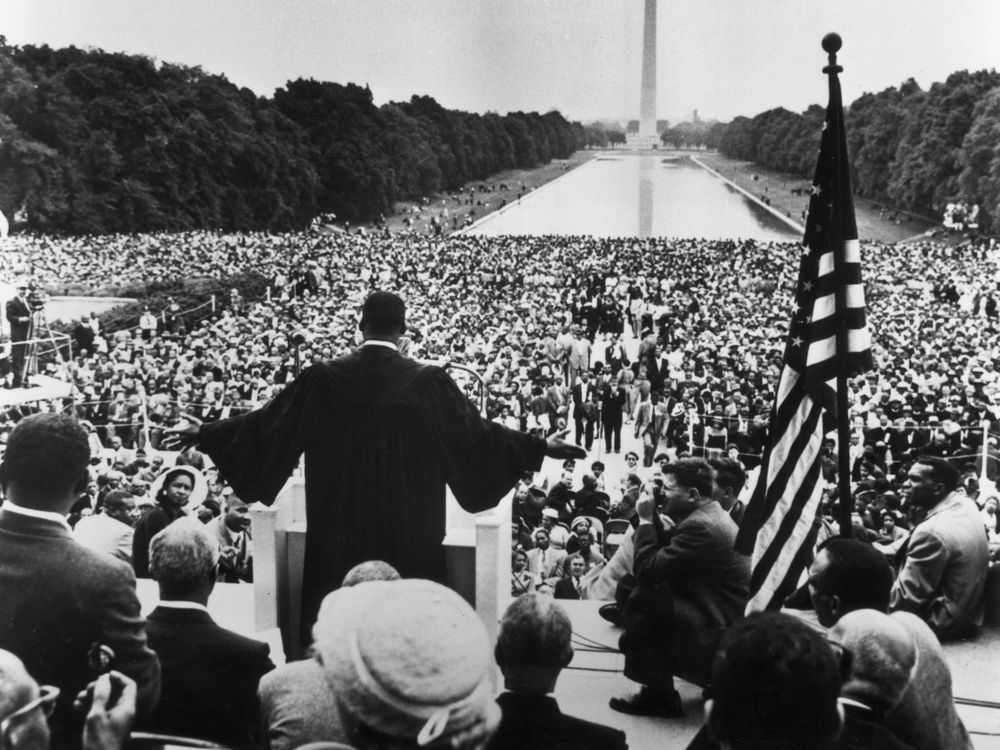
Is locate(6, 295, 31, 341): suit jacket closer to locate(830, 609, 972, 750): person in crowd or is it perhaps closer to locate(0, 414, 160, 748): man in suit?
locate(0, 414, 160, 748): man in suit

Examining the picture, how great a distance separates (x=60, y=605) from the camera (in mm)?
2420

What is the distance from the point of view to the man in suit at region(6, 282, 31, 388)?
36.1 feet

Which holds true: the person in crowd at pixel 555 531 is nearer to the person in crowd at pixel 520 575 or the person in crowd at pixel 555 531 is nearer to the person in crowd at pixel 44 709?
the person in crowd at pixel 520 575

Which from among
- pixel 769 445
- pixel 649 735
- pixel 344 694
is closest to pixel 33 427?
pixel 344 694

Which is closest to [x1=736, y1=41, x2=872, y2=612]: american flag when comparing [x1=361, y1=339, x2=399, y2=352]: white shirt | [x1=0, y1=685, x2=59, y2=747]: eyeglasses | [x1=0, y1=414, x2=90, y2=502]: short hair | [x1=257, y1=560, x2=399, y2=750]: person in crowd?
[x1=361, y1=339, x2=399, y2=352]: white shirt

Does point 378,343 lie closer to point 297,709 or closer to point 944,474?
point 297,709

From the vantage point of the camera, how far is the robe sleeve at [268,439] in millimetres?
3977

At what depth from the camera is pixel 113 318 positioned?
17203 mm

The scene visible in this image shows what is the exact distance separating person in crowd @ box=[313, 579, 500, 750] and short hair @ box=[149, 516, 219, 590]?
3.84 feet

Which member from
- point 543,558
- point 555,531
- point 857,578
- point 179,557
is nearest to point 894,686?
point 857,578

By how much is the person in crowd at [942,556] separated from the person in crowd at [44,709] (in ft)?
10.3

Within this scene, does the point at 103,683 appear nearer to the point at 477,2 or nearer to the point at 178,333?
the point at 477,2

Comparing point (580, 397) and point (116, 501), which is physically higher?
point (116, 501)

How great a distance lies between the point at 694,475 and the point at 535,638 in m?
1.58
